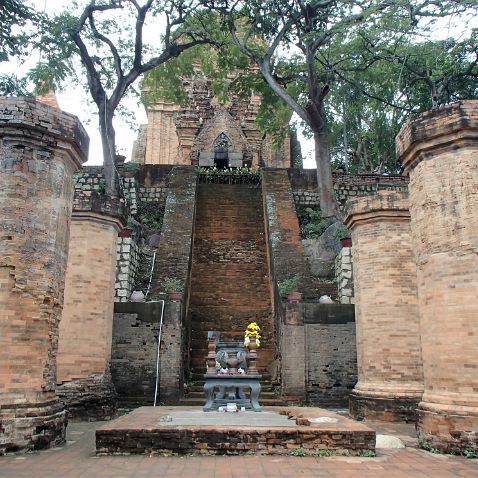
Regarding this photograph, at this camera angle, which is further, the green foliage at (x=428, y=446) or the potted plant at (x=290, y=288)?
the potted plant at (x=290, y=288)

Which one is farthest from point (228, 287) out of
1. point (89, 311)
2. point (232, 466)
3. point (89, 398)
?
point (232, 466)

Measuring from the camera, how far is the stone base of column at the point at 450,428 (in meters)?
5.84

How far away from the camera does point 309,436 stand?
5969 mm

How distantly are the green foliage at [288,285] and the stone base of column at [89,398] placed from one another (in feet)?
14.1

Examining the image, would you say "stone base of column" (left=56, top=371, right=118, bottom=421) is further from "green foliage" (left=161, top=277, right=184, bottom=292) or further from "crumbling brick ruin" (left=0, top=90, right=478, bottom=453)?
"green foliage" (left=161, top=277, right=184, bottom=292)

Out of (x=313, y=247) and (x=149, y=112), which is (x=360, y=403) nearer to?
(x=313, y=247)

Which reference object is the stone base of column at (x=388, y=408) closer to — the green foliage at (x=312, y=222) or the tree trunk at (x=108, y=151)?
the green foliage at (x=312, y=222)

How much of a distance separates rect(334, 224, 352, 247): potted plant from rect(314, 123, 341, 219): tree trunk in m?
1.80

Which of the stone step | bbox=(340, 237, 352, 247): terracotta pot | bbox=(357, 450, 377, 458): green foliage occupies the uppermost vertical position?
bbox=(340, 237, 352, 247): terracotta pot

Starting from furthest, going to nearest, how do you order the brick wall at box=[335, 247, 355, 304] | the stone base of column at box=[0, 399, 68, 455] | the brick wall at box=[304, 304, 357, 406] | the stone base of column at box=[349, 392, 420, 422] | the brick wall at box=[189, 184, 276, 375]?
the brick wall at box=[189, 184, 276, 375], the brick wall at box=[335, 247, 355, 304], the brick wall at box=[304, 304, 357, 406], the stone base of column at box=[349, 392, 420, 422], the stone base of column at box=[0, 399, 68, 455]

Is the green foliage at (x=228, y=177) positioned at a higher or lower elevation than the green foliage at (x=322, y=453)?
higher

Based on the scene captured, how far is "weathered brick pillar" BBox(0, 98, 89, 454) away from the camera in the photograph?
6.07 metres

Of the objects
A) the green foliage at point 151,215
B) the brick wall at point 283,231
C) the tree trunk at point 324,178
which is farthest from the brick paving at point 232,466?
the green foliage at point 151,215

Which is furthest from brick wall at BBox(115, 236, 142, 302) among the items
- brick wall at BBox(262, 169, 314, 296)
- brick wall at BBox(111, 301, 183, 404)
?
brick wall at BBox(262, 169, 314, 296)
